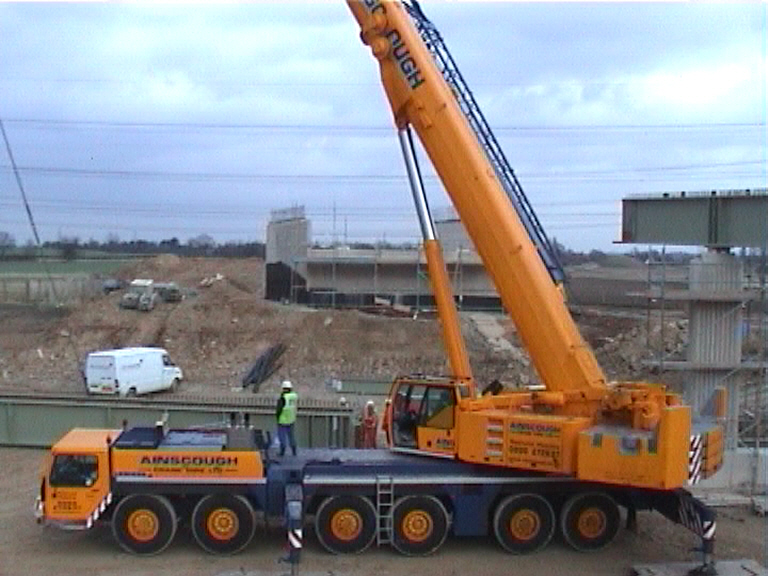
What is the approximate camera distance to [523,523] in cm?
1591

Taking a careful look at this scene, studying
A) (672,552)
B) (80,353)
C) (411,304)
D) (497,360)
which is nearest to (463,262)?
(411,304)

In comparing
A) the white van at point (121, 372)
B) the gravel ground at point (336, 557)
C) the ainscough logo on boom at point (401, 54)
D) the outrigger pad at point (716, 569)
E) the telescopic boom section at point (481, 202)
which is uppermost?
the ainscough logo on boom at point (401, 54)

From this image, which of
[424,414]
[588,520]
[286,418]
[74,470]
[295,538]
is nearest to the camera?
[295,538]

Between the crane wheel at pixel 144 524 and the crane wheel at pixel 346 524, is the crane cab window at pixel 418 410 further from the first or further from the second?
the crane wheel at pixel 144 524

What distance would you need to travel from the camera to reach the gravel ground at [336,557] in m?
15.1

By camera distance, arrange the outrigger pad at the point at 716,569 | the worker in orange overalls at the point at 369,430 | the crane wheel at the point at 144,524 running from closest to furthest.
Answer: the outrigger pad at the point at 716,569 < the crane wheel at the point at 144,524 < the worker in orange overalls at the point at 369,430

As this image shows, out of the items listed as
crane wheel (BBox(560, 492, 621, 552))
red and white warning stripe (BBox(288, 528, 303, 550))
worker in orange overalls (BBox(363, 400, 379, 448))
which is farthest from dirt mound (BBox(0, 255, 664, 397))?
red and white warning stripe (BBox(288, 528, 303, 550))

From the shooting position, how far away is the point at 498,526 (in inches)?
624

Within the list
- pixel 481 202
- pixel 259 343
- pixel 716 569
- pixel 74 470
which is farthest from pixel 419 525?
pixel 259 343

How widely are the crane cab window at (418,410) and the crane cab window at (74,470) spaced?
4987 millimetres

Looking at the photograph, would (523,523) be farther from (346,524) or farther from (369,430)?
(369,430)

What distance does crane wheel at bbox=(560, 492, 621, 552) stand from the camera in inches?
627

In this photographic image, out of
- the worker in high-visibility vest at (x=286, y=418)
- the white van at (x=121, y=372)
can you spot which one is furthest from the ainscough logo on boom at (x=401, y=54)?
the white van at (x=121, y=372)

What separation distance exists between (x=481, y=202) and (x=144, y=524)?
7.48 meters
